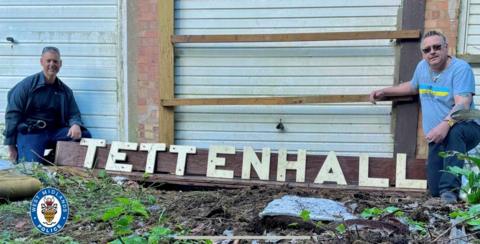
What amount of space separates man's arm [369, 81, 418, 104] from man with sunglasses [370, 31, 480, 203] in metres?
0.23

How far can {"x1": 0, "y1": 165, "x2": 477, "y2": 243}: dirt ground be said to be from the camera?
8.51 ft

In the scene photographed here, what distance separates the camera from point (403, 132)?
502 centimetres

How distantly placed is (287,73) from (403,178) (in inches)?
68.9

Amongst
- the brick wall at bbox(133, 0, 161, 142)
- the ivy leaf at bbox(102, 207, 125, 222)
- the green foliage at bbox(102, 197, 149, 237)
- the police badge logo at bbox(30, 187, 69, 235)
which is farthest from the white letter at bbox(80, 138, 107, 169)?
the police badge logo at bbox(30, 187, 69, 235)

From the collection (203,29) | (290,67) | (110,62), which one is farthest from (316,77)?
(110,62)

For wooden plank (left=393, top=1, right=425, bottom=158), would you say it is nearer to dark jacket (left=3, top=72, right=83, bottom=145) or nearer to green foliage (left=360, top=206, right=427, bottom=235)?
green foliage (left=360, top=206, right=427, bottom=235)

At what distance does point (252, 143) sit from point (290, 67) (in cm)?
103

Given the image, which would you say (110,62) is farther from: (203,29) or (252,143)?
(252,143)

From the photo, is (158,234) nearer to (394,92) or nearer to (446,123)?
(446,123)

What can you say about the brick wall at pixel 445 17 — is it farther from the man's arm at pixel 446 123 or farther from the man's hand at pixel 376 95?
the man's arm at pixel 446 123

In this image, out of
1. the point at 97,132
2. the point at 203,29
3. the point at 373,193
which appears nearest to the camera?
the point at 373,193

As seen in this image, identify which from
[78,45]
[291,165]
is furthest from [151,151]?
[78,45]

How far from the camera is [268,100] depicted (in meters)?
5.17

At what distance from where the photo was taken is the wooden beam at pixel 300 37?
191 inches
